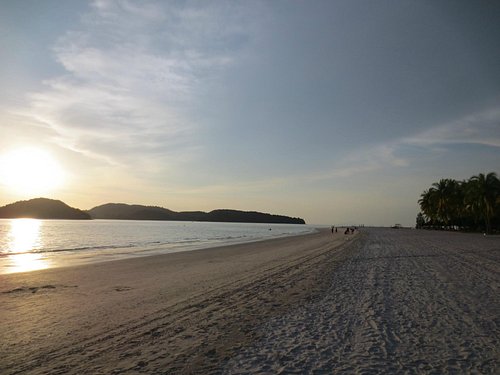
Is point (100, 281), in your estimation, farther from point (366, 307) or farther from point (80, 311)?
point (366, 307)

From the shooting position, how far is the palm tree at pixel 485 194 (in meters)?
64.1

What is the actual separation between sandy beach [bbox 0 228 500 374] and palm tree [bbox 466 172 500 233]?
5893 centimetres

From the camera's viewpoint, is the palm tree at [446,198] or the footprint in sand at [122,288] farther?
the palm tree at [446,198]

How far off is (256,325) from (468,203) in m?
74.8

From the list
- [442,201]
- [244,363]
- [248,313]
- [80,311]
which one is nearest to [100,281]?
[80,311]

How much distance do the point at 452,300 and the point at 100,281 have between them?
42.5ft

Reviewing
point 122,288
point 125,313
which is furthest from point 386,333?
point 122,288

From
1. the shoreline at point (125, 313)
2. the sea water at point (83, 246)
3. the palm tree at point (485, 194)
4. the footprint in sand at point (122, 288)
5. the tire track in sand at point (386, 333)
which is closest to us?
the tire track in sand at point (386, 333)

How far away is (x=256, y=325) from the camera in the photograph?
25.9 ft

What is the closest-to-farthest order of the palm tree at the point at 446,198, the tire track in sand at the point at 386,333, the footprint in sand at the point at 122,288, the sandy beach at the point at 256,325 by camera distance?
the tire track in sand at the point at 386,333 → the sandy beach at the point at 256,325 → the footprint in sand at the point at 122,288 → the palm tree at the point at 446,198

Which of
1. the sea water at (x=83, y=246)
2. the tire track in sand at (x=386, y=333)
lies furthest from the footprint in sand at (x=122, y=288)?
the sea water at (x=83, y=246)

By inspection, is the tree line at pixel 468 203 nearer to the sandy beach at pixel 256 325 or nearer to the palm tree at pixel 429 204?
the palm tree at pixel 429 204

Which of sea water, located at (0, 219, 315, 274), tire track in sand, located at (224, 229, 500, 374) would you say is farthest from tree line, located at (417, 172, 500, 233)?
tire track in sand, located at (224, 229, 500, 374)

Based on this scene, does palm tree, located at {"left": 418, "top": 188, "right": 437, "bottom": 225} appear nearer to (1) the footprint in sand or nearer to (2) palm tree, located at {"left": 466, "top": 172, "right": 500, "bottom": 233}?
(2) palm tree, located at {"left": 466, "top": 172, "right": 500, "bottom": 233}
